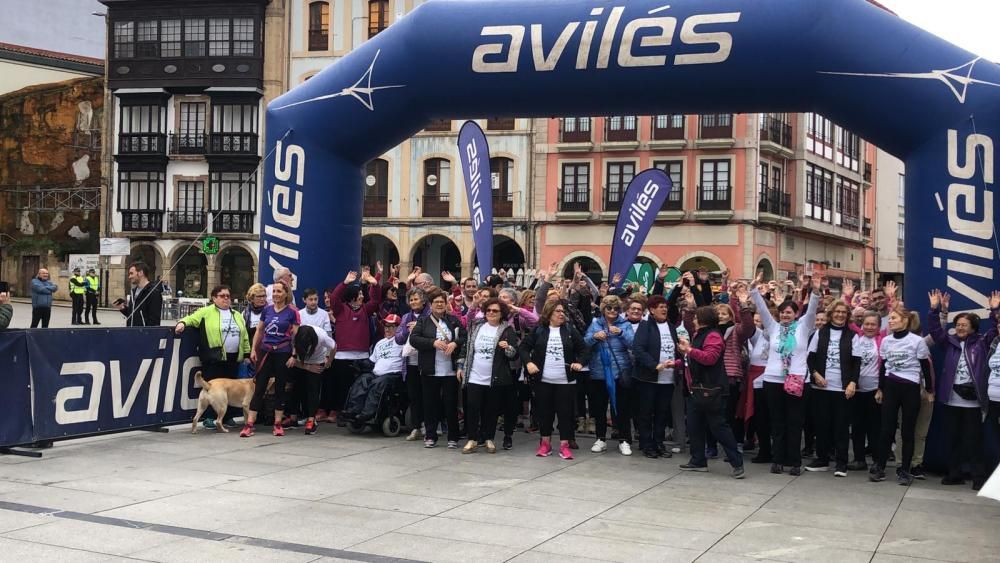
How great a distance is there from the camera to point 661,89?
415 inches

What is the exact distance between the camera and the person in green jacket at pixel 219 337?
11461mm

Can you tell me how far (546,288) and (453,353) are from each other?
1479 millimetres

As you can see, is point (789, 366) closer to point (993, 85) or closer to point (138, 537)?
point (993, 85)

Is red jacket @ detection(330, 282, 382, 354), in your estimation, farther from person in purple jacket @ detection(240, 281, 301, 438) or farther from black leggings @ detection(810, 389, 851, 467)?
black leggings @ detection(810, 389, 851, 467)

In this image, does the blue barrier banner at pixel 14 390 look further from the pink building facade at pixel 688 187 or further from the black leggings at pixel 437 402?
the pink building facade at pixel 688 187

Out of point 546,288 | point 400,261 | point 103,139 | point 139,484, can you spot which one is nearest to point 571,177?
point 400,261

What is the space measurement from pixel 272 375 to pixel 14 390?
2789mm

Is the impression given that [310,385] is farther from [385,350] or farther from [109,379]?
[109,379]

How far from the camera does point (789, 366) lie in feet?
32.3

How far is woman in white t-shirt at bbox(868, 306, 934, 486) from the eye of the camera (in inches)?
365

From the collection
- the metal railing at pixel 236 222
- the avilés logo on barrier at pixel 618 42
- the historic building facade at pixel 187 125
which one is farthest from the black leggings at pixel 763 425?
the metal railing at pixel 236 222

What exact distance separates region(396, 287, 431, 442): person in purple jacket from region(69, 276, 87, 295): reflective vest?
19.7 metres

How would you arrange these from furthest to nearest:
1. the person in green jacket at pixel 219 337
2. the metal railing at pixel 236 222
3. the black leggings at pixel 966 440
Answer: the metal railing at pixel 236 222 < the person in green jacket at pixel 219 337 < the black leggings at pixel 966 440

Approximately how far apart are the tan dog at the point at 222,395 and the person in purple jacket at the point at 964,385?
7.27 m
